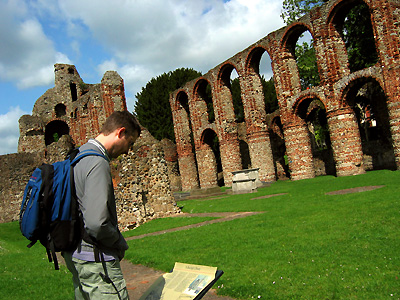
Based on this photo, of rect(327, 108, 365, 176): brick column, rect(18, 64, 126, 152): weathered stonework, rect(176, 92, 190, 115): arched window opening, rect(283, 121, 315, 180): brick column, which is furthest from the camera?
rect(176, 92, 190, 115): arched window opening

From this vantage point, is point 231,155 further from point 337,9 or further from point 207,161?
point 337,9

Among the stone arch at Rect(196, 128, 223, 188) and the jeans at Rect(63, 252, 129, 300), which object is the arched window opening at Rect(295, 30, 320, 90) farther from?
the jeans at Rect(63, 252, 129, 300)

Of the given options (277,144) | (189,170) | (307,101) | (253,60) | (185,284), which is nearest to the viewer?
(185,284)

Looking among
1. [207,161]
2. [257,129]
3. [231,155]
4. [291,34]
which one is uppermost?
[291,34]

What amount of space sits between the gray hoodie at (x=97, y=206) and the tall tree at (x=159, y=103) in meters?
32.8

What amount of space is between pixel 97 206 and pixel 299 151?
65.0 ft

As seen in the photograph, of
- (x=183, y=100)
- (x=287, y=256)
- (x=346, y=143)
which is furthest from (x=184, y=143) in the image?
(x=287, y=256)

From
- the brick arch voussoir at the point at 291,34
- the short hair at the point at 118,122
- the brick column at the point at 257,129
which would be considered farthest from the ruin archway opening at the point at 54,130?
the short hair at the point at 118,122

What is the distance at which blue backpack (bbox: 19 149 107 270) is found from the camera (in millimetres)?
2025

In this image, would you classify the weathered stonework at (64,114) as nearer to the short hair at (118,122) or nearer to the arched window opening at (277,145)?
the arched window opening at (277,145)

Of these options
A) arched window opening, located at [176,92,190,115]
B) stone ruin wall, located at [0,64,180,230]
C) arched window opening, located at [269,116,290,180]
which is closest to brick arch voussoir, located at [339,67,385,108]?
arched window opening, located at [269,116,290,180]

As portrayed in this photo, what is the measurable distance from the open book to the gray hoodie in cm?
39

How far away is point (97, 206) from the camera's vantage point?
6.45ft

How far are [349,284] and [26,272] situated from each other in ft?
16.9
